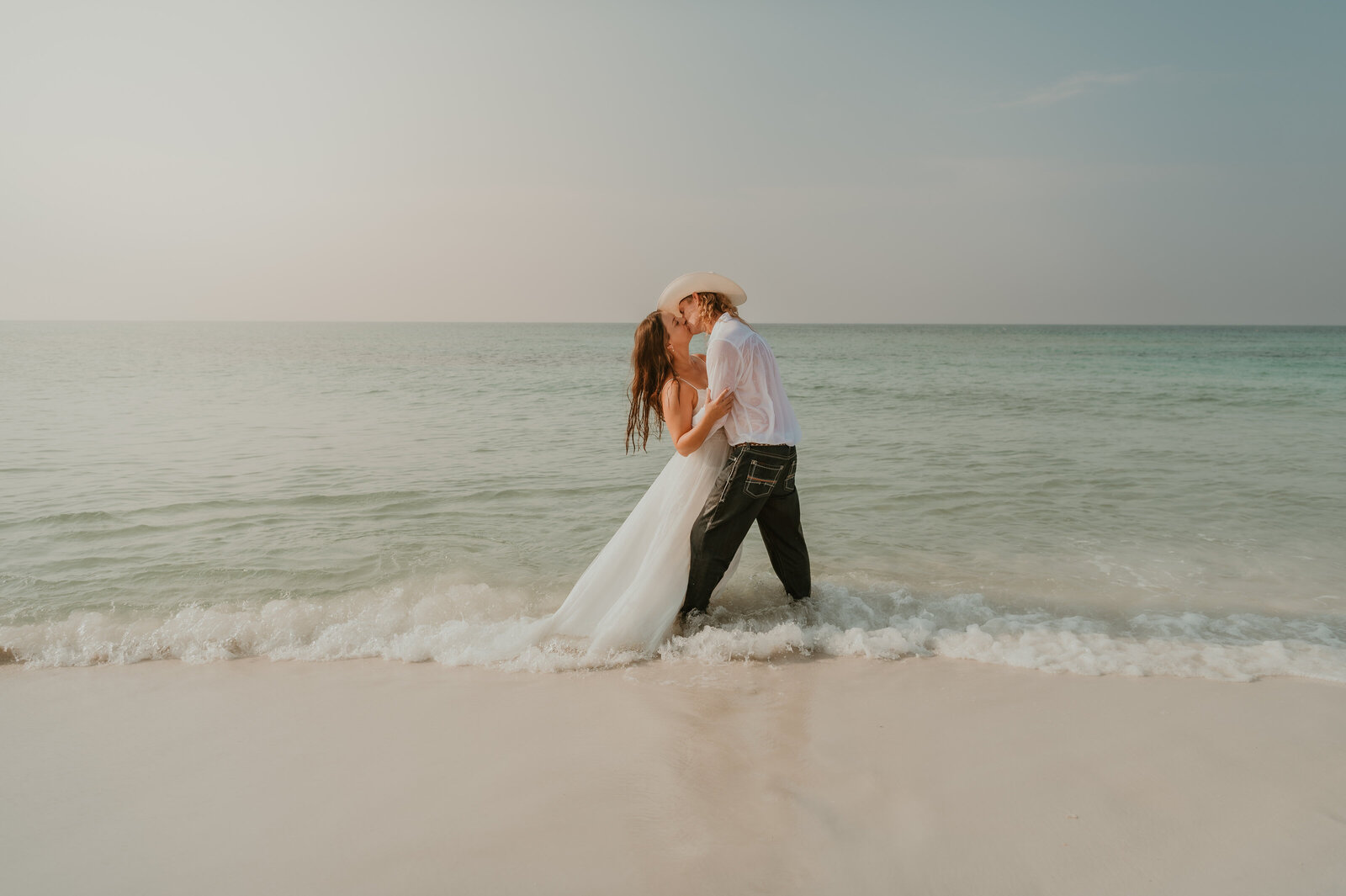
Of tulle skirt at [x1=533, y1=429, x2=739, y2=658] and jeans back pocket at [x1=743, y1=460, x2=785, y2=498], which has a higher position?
jeans back pocket at [x1=743, y1=460, x2=785, y2=498]

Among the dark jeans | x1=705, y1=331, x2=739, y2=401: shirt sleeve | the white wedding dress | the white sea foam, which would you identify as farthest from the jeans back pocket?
the white sea foam

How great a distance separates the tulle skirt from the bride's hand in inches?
11.6

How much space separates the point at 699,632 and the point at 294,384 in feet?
70.9

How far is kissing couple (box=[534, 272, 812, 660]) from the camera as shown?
431cm

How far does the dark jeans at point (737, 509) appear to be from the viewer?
436 centimetres

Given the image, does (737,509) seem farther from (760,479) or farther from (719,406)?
(719,406)

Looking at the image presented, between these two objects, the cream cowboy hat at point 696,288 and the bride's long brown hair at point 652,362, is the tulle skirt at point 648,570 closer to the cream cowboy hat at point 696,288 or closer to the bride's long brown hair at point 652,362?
the bride's long brown hair at point 652,362

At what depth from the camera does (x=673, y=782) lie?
3.00m

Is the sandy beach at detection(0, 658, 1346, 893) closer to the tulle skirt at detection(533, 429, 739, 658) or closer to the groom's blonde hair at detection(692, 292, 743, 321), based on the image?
the tulle skirt at detection(533, 429, 739, 658)

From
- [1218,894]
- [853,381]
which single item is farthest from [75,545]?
[853,381]

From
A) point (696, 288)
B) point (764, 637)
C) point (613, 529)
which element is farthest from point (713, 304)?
point (613, 529)

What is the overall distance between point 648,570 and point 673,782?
1623mm

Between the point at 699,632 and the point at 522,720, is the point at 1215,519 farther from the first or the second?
the point at 522,720

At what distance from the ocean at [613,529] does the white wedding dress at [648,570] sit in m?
0.19
